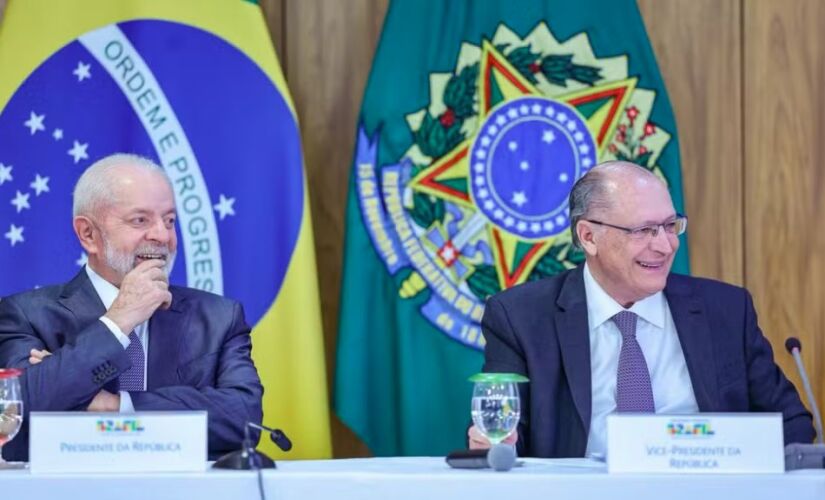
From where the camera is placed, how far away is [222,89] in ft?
14.0

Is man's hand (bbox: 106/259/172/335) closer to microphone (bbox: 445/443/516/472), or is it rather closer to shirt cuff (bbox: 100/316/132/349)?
shirt cuff (bbox: 100/316/132/349)

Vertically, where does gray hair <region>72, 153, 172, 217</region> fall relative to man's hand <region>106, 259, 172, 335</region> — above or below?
above

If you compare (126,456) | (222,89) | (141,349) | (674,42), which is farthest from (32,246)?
(674,42)

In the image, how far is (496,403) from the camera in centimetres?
264

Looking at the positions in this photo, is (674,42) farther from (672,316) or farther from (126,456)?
(126,456)

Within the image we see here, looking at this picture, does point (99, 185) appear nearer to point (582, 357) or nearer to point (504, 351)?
point (504, 351)

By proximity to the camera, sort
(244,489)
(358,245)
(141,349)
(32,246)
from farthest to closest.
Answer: (358,245) → (32,246) → (141,349) → (244,489)

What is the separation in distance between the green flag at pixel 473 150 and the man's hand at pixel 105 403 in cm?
152

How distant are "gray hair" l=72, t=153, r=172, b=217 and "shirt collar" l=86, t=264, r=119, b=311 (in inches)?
6.7

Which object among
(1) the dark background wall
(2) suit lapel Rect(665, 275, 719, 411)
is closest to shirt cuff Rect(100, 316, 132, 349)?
(2) suit lapel Rect(665, 275, 719, 411)

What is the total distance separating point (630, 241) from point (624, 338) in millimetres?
254

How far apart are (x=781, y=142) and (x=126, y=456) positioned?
2987mm

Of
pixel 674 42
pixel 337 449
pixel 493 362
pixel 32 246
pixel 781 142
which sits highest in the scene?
pixel 674 42

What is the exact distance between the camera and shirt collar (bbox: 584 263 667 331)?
3.39 metres
